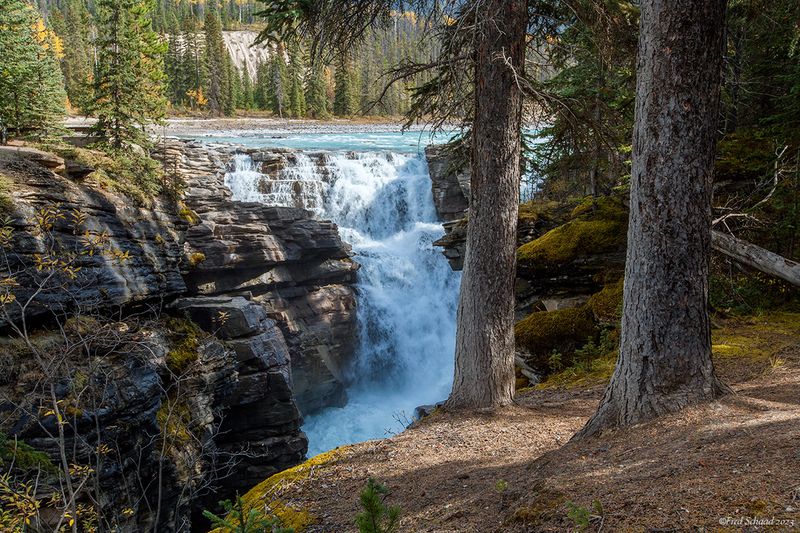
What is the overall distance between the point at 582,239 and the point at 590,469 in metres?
7.36

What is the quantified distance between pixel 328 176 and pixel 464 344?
21392 mm

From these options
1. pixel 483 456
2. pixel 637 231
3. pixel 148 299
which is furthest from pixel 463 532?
pixel 148 299

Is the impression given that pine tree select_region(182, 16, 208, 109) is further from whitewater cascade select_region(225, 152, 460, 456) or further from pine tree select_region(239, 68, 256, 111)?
whitewater cascade select_region(225, 152, 460, 456)

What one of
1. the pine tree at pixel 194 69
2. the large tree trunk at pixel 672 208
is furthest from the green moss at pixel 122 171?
the pine tree at pixel 194 69

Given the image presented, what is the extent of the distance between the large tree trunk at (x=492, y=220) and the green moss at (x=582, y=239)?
4220 mm

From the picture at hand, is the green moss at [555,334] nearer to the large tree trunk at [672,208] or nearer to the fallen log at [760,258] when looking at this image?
the fallen log at [760,258]

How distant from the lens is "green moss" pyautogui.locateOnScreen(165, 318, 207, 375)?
12.7 metres

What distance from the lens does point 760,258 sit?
7.19 m

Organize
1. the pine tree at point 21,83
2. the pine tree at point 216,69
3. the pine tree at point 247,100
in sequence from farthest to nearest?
the pine tree at point 247,100
the pine tree at point 216,69
the pine tree at point 21,83

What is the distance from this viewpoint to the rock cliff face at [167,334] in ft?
29.1

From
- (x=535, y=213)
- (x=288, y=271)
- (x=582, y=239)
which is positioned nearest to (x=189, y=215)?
(x=288, y=271)

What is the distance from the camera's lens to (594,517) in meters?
2.77

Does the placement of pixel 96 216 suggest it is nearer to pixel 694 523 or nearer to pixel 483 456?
pixel 483 456

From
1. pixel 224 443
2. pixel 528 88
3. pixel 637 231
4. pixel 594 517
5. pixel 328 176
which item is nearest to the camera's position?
pixel 594 517
